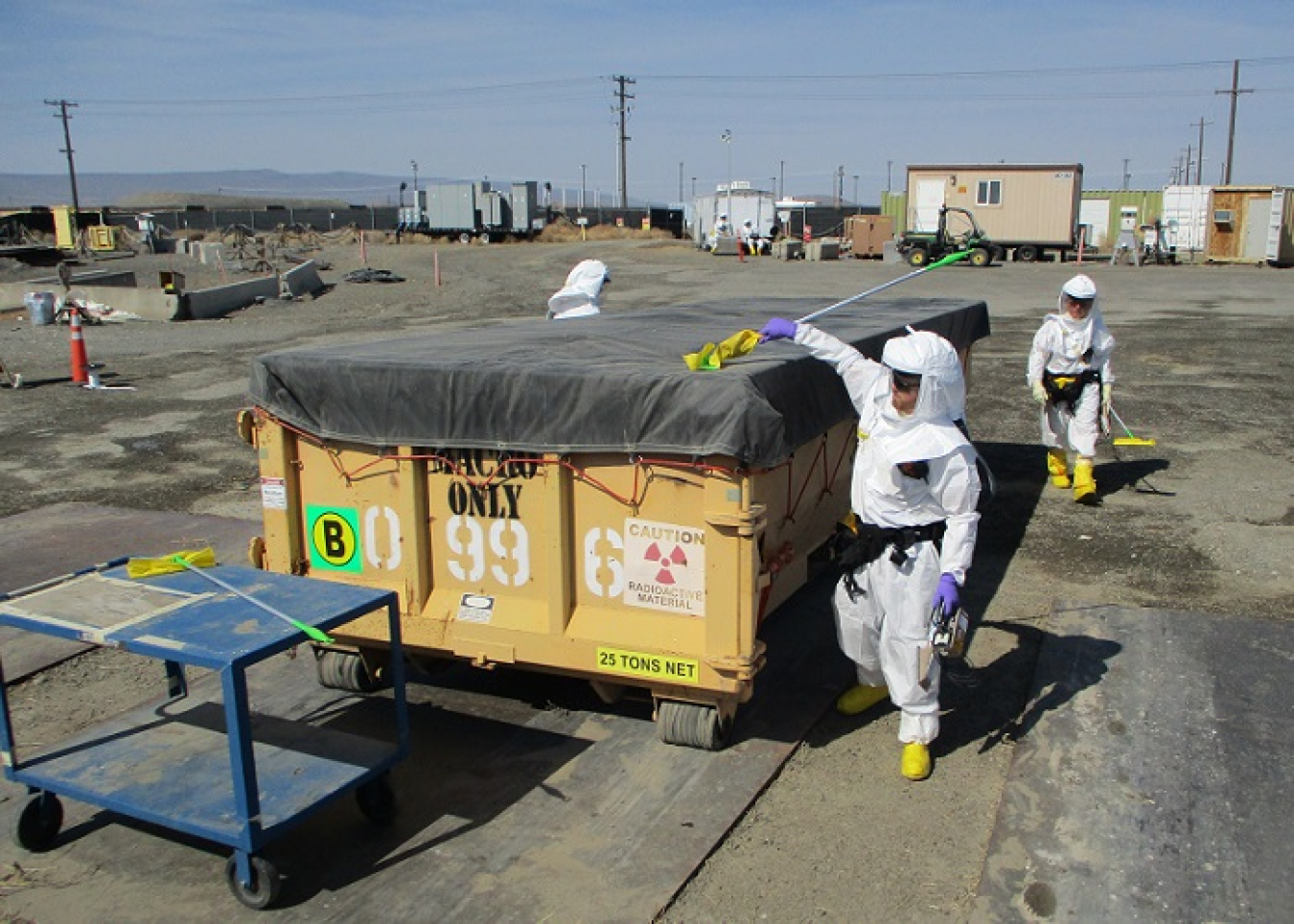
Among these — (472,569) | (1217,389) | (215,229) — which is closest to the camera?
(472,569)

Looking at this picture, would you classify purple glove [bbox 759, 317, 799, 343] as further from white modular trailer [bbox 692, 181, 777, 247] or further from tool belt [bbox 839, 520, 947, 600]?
white modular trailer [bbox 692, 181, 777, 247]

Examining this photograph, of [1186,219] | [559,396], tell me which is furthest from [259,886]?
[1186,219]

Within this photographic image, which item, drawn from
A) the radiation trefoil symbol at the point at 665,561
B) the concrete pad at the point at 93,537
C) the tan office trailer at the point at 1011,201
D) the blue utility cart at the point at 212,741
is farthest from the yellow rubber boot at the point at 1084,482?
the tan office trailer at the point at 1011,201

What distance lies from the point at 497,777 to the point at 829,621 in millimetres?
2396

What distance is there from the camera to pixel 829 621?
6203mm

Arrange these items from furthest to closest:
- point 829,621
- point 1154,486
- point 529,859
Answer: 1. point 1154,486
2. point 829,621
3. point 529,859

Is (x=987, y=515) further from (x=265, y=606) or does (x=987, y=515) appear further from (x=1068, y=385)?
(x=265, y=606)

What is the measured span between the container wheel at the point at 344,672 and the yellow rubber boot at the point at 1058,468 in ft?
20.1

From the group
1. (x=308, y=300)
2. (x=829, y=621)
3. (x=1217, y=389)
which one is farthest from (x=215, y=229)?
(x=829, y=621)

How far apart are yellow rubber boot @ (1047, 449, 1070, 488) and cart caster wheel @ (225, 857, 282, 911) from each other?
7.34 meters

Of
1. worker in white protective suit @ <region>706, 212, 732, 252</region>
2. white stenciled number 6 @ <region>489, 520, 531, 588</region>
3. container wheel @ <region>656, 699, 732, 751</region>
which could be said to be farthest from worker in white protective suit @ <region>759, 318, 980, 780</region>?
worker in white protective suit @ <region>706, 212, 732, 252</region>

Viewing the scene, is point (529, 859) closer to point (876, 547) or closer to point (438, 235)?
point (876, 547)

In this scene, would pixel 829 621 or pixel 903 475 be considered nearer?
pixel 903 475

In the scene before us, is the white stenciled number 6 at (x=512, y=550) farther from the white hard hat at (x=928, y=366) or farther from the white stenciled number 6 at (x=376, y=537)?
the white hard hat at (x=928, y=366)
